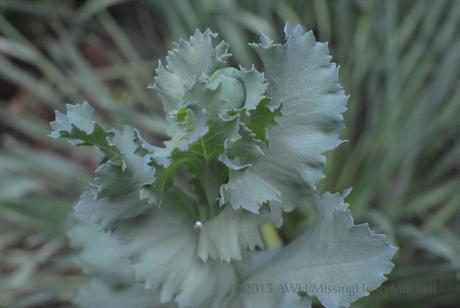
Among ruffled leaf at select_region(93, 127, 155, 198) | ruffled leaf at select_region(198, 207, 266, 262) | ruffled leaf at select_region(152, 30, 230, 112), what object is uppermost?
ruffled leaf at select_region(152, 30, 230, 112)

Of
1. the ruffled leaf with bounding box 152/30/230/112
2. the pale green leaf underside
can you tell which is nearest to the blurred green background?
the pale green leaf underside

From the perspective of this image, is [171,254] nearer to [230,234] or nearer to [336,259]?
[230,234]

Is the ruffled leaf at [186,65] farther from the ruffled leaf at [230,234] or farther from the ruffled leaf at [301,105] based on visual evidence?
the ruffled leaf at [230,234]

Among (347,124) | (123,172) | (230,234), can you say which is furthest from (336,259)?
(347,124)

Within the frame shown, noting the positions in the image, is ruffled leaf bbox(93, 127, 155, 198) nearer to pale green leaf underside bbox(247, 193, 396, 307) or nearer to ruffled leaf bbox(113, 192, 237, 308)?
ruffled leaf bbox(113, 192, 237, 308)

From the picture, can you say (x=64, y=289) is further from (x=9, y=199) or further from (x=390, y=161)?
(x=390, y=161)
